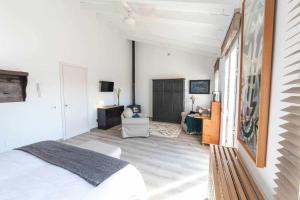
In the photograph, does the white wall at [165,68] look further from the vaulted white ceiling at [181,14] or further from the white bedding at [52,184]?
the white bedding at [52,184]

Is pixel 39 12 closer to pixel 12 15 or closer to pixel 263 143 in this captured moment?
pixel 12 15

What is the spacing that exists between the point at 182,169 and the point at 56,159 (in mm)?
2026

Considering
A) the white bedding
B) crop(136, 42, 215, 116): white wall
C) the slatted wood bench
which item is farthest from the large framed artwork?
crop(136, 42, 215, 116): white wall

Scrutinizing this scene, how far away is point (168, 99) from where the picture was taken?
6.55 metres

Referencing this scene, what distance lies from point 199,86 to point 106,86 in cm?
362

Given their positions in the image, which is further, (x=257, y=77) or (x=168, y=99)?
(x=168, y=99)

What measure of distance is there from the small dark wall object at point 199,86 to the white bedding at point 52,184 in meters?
5.15

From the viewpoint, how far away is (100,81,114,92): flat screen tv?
5.57 metres

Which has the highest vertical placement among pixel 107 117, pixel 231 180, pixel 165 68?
pixel 165 68

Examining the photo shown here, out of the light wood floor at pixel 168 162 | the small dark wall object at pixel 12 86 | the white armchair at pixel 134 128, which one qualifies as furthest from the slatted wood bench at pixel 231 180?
the small dark wall object at pixel 12 86

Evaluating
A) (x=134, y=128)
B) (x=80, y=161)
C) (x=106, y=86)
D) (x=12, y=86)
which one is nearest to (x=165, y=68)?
(x=106, y=86)

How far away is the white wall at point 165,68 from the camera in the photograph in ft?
20.4

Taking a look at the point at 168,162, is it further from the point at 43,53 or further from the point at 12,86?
the point at 43,53

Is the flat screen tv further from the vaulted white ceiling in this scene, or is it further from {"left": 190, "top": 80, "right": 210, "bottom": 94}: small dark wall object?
{"left": 190, "top": 80, "right": 210, "bottom": 94}: small dark wall object
